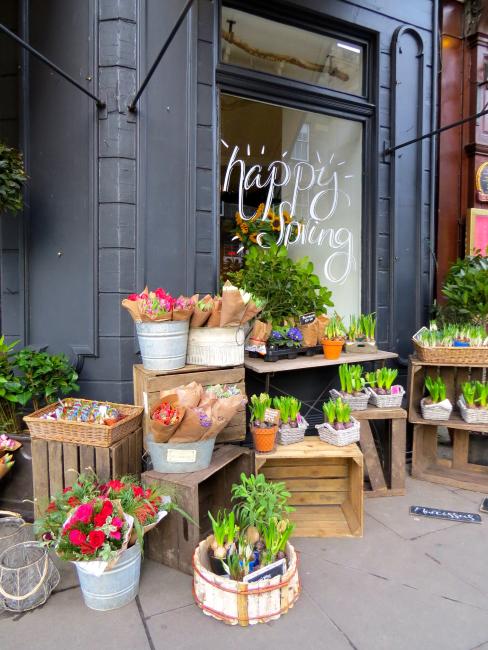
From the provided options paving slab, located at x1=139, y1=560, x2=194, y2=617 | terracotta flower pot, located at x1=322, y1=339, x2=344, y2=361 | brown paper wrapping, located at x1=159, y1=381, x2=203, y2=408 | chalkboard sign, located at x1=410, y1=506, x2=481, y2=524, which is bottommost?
paving slab, located at x1=139, y1=560, x2=194, y2=617

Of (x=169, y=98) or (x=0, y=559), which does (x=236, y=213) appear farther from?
(x=0, y=559)

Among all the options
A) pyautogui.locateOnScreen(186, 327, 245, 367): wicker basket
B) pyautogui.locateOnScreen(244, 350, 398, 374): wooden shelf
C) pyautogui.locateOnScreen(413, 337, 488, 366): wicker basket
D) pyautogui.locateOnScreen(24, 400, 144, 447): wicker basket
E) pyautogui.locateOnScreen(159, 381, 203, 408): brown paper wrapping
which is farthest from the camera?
pyautogui.locateOnScreen(413, 337, 488, 366): wicker basket

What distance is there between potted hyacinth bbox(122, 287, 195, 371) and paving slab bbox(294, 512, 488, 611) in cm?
146

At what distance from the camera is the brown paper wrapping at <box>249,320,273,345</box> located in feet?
11.8

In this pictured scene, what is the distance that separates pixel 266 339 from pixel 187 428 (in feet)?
4.10

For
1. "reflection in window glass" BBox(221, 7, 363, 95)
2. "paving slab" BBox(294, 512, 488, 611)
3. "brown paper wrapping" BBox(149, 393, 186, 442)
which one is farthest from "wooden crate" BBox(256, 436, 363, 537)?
"reflection in window glass" BBox(221, 7, 363, 95)

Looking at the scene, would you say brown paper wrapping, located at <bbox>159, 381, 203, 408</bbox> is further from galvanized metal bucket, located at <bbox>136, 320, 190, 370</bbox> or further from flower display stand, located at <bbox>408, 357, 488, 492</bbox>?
flower display stand, located at <bbox>408, 357, 488, 492</bbox>

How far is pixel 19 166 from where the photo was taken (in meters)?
3.38

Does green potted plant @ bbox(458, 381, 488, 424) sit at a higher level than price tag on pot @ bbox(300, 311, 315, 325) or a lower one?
lower

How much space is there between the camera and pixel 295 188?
4707 mm

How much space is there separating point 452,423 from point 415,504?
2.58 ft

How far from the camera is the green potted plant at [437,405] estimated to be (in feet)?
12.7

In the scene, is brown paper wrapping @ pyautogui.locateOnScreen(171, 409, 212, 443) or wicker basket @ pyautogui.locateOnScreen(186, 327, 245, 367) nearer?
brown paper wrapping @ pyautogui.locateOnScreen(171, 409, 212, 443)

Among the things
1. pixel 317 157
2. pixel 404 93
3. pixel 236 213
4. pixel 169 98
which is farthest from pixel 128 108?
pixel 404 93
